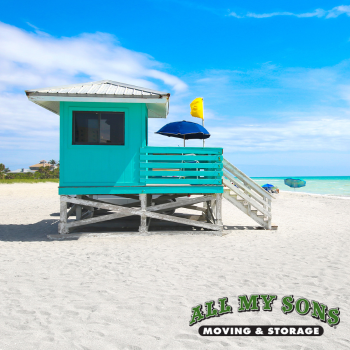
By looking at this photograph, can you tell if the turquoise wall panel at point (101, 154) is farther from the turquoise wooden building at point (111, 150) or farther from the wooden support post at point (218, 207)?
the wooden support post at point (218, 207)

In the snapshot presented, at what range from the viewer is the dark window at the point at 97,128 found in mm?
8594

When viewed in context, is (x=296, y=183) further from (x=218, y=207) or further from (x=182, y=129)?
(x=182, y=129)

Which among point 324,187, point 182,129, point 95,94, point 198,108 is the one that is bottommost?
point 324,187

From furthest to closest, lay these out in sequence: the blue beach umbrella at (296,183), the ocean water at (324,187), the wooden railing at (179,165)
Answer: the ocean water at (324,187), the blue beach umbrella at (296,183), the wooden railing at (179,165)

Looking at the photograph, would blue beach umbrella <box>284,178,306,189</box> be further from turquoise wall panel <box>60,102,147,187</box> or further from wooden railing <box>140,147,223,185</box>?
turquoise wall panel <box>60,102,147,187</box>

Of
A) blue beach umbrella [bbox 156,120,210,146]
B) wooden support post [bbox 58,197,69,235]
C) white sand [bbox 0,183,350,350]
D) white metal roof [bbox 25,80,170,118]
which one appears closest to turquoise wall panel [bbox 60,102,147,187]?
white metal roof [bbox 25,80,170,118]

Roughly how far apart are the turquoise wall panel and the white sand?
178 cm

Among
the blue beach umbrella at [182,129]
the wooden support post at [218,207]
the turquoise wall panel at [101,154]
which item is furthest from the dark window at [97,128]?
the wooden support post at [218,207]

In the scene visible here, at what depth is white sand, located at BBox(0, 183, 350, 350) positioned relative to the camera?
3.31 m

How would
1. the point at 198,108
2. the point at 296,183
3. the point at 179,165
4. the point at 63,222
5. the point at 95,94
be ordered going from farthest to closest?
the point at 296,183, the point at 198,108, the point at 179,165, the point at 63,222, the point at 95,94

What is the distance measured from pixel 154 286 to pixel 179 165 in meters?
4.70

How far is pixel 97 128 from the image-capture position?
862 cm

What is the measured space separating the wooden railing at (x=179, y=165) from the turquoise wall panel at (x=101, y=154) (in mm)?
397

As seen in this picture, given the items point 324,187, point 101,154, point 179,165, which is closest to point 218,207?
point 179,165
